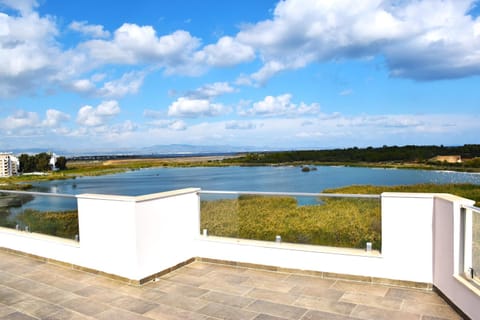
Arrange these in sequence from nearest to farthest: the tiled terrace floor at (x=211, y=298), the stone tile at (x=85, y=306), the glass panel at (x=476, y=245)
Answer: the glass panel at (x=476, y=245)
the tiled terrace floor at (x=211, y=298)
the stone tile at (x=85, y=306)

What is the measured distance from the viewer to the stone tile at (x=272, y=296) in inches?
125

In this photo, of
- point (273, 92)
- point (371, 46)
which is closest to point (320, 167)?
point (273, 92)

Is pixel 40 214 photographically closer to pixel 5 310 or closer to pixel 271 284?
pixel 5 310

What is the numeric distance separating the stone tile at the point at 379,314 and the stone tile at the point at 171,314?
1.26m

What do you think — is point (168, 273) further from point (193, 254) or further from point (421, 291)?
point (421, 291)

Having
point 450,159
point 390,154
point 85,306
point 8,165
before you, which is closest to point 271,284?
point 85,306

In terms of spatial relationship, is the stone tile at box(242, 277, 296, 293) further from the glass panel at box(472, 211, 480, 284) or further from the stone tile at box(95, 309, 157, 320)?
the glass panel at box(472, 211, 480, 284)

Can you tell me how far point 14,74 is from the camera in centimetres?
1156

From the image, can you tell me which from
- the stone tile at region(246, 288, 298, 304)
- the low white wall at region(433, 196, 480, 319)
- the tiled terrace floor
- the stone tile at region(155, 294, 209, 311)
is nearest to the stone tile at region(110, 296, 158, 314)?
the tiled terrace floor

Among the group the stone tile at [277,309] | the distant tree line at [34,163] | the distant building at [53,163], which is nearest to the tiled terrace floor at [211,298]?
the stone tile at [277,309]

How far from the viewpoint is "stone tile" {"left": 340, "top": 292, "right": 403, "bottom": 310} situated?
9.83 feet

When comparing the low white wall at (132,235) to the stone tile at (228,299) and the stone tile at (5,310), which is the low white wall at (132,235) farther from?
the stone tile at (5,310)

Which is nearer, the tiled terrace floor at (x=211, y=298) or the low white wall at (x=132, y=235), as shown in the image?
the tiled terrace floor at (x=211, y=298)

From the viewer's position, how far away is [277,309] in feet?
9.75
